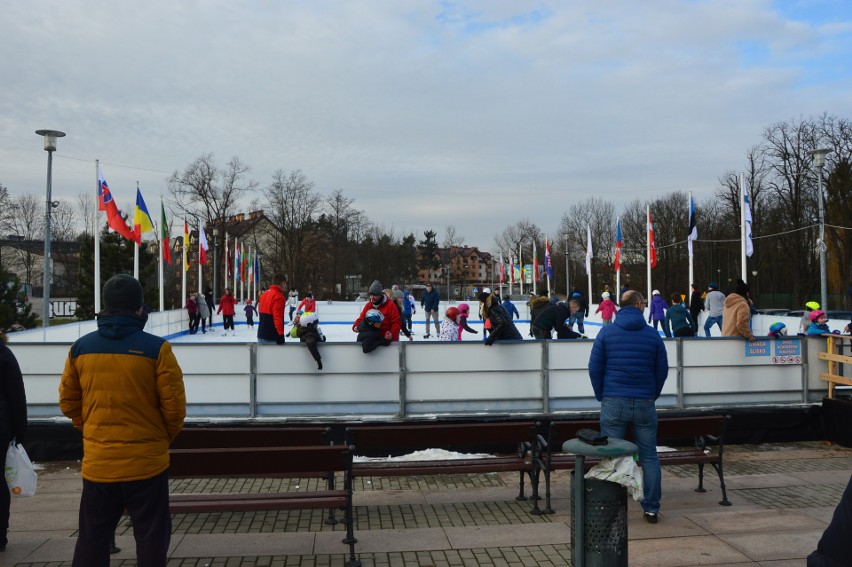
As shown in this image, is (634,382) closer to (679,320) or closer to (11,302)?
(679,320)

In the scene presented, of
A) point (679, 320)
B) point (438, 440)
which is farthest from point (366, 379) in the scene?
point (679, 320)

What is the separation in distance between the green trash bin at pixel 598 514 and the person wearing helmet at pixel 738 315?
5.68 metres

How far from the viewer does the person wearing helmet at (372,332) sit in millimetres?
8602

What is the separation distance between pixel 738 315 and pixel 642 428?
4.56 meters

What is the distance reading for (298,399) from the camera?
28.6 feet

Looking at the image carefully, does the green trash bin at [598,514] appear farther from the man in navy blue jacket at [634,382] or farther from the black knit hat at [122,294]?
the black knit hat at [122,294]

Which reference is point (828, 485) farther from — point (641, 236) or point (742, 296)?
point (641, 236)

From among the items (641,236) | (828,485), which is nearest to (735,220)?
(641,236)

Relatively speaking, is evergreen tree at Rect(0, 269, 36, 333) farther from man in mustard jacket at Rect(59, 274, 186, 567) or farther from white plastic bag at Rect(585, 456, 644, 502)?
white plastic bag at Rect(585, 456, 644, 502)

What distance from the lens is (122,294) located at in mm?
3797

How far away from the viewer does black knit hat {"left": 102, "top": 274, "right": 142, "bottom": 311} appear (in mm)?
3787

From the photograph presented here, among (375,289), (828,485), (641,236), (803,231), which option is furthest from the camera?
(641,236)

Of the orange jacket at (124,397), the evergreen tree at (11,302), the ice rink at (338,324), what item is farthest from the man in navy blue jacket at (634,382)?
the evergreen tree at (11,302)

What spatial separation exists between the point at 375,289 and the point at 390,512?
147 inches
